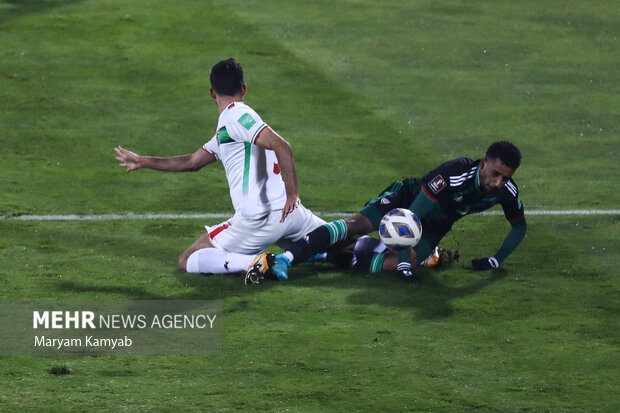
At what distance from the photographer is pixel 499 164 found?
9125 mm

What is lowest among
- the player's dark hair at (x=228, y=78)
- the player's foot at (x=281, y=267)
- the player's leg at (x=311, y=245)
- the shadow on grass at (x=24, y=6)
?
the player's foot at (x=281, y=267)

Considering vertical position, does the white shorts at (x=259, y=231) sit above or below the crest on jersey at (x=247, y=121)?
below

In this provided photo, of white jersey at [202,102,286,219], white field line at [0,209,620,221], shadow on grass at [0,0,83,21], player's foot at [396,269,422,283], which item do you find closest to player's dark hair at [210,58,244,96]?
white jersey at [202,102,286,219]

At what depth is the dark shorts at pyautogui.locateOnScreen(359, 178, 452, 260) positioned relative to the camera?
9.87 m

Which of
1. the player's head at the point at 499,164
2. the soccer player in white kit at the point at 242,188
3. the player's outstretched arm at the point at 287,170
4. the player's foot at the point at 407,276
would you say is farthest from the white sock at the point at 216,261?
the player's head at the point at 499,164

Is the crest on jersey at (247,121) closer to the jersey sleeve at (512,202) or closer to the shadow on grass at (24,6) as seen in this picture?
the jersey sleeve at (512,202)

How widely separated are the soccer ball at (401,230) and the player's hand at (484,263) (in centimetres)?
67

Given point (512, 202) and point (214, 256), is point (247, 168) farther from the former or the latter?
point (512, 202)

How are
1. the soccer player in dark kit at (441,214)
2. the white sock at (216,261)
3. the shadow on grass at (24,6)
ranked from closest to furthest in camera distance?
1. the soccer player in dark kit at (441,214)
2. the white sock at (216,261)
3. the shadow on grass at (24,6)

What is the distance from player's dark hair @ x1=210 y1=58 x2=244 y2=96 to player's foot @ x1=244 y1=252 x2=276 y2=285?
1321mm

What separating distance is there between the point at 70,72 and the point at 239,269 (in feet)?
28.2

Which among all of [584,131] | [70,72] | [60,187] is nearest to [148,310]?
[60,187]

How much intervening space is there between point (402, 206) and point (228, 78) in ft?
6.33

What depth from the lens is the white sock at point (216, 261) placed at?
9508 millimetres
